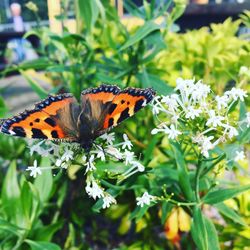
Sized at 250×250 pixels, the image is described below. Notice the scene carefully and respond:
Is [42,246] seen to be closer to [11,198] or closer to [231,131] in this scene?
[11,198]

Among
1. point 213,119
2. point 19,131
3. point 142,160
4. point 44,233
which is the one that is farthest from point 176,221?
point 19,131

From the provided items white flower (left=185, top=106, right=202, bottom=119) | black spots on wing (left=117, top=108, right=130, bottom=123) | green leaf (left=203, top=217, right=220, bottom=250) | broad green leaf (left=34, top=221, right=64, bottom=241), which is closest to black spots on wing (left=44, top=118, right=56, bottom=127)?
black spots on wing (left=117, top=108, right=130, bottom=123)

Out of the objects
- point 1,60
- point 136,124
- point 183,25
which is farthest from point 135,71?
point 1,60

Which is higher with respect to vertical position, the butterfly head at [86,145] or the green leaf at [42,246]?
the butterfly head at [86,145]

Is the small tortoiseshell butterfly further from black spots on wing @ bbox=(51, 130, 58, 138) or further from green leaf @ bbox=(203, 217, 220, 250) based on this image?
green leaf @ bbox=(203, 217, 220, 250)

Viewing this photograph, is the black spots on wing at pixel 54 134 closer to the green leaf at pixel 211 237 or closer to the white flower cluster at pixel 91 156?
the white flower cluster at pixel 91 156

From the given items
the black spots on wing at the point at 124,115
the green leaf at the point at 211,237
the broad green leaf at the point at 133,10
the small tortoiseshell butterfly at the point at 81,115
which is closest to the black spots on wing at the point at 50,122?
the small tortoiseshell butterfly at the point at 81,115
